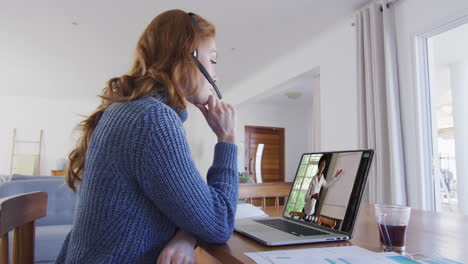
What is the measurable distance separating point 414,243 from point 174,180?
52 centimetres

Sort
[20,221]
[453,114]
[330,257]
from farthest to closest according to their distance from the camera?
[453,114], [20,221], [330,257]

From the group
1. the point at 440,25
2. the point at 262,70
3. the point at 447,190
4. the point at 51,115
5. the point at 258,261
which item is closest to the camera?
the point at 258,261

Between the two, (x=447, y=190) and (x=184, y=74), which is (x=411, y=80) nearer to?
(x=447, y=190)

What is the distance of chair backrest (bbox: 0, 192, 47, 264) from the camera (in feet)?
1.95

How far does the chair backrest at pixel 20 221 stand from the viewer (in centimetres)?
59

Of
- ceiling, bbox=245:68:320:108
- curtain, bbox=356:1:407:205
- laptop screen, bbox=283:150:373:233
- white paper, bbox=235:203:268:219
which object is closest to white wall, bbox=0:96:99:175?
ceiling, bbox=245:68:320:108

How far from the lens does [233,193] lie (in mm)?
726

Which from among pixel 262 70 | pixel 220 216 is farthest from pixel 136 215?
pixel 262 70

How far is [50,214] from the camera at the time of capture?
2.61 meters

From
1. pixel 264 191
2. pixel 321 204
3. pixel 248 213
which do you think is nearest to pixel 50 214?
pixel 264 191

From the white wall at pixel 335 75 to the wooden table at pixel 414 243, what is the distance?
2562mm

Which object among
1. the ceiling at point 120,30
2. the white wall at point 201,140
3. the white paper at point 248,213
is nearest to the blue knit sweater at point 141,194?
the white paper at point 248,213

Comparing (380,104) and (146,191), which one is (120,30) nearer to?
(380,104)

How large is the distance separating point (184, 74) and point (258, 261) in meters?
0.45
